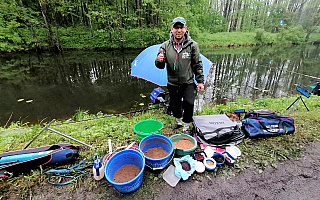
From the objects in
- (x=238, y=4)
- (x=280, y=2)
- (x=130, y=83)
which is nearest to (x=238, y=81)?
(x=130, y=83)

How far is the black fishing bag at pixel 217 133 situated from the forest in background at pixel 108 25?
13.8 metres

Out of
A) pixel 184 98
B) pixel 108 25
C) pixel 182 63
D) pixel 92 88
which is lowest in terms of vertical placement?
pixel 92 88

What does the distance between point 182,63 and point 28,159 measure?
253 centimetres

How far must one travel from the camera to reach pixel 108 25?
15.1m

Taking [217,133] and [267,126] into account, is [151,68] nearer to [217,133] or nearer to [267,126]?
[217,133]

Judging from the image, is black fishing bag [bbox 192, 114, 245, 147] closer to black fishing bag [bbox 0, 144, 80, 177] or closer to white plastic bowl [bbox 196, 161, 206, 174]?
white plastic bowl [bbox 196, 161, 206, 174]

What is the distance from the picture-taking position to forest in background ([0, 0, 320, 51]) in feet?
43.0

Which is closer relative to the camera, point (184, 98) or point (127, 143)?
point (127, 143)

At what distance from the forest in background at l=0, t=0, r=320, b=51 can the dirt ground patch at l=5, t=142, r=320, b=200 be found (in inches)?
580

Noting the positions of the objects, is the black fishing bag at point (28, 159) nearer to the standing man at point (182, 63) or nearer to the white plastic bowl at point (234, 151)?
the standing man at point (182, 63)

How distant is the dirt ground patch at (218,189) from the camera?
5.17 feet

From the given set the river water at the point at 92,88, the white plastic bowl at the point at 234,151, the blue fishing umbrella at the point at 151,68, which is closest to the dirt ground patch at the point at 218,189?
the white plastic bowl at the point at 234,151

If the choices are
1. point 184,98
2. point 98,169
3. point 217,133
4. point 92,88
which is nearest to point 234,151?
point 217,133

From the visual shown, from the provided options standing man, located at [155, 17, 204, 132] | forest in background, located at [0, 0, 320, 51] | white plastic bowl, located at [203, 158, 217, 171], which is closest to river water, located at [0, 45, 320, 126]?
standing man, located at [155, 17, 204, 132]
